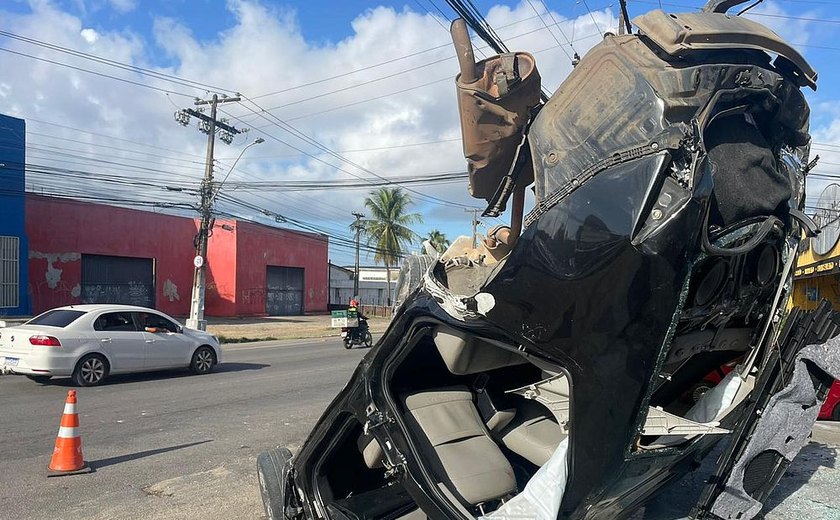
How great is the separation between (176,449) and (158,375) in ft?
22.8

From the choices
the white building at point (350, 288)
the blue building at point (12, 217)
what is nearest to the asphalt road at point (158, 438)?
the blue building at point (12, 217)

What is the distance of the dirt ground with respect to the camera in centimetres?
2492

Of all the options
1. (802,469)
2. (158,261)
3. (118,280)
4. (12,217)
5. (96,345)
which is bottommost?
(96,345)

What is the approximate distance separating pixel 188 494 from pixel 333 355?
12804mm

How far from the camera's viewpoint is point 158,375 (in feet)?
43.1

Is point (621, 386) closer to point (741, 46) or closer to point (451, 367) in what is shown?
point (451, 367)

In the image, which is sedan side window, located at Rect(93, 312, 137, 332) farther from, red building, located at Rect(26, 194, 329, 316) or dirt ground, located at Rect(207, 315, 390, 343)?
red building, located at Rect(26, 194, 329, 316)

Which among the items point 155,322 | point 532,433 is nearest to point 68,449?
point 532,433

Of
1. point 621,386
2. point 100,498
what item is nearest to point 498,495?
point 621,386

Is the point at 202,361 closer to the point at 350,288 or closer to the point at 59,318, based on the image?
the point at 59,318

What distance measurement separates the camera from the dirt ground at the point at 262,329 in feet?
81.8

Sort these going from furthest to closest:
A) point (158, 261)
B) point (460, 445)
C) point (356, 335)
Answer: point (158, 261)
point (356, 335)
point (460, 445)

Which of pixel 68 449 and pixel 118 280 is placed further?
pixel 118 280

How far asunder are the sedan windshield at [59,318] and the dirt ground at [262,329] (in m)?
11.0
